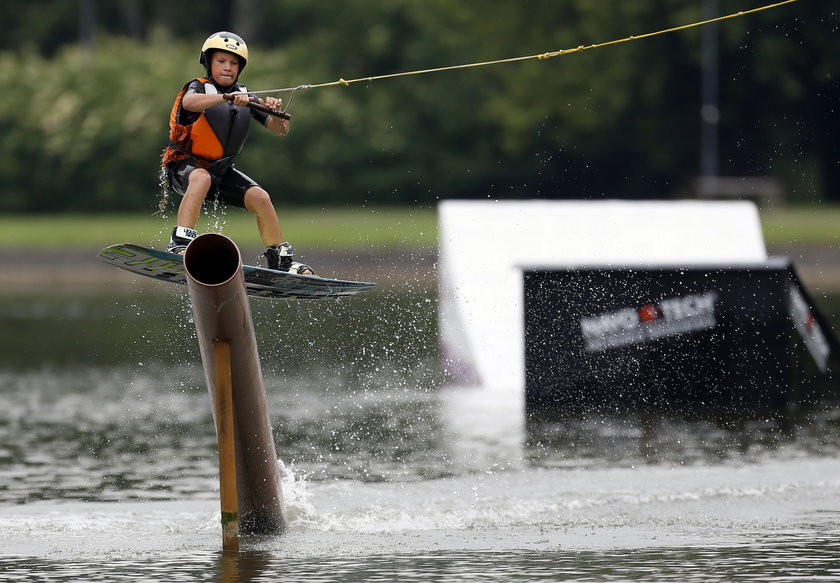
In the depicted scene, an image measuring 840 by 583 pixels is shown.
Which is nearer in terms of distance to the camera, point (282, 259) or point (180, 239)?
point (180, 239)

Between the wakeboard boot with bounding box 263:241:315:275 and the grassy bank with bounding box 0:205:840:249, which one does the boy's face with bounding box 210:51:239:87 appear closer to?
the wakeboard boot with bounding box 263:241:315:275

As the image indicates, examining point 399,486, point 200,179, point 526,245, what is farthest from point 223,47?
point 526,245

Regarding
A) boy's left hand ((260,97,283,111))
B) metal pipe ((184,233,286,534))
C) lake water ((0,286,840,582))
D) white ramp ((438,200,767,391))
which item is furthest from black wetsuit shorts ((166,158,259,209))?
white ramp ((438,200,767,391))

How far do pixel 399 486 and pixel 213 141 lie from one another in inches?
143

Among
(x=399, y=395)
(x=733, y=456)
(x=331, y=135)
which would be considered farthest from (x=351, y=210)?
(x=733, y=456)

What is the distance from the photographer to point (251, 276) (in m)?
11.4

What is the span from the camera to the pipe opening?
1045 cm

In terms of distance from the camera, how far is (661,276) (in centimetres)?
1814

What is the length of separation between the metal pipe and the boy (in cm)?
64

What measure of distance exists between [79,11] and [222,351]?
59713 mm

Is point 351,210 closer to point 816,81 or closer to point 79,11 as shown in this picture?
point 816,81

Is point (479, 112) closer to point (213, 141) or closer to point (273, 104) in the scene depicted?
point (213, 141)

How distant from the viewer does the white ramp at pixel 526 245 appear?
19.2 m

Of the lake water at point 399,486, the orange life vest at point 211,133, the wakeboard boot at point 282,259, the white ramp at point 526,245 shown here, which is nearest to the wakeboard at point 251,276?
the wakeboard boot at point 282,259
